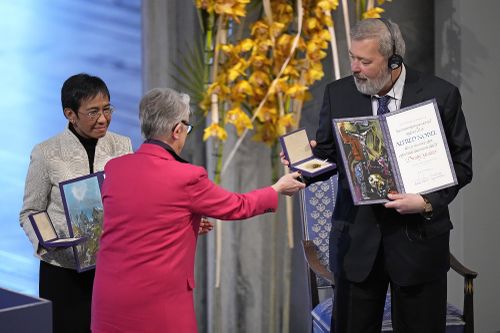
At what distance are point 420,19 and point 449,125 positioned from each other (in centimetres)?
212

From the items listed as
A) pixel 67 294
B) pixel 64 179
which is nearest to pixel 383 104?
pixel 64 179

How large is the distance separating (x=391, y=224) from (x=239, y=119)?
1.55 meters

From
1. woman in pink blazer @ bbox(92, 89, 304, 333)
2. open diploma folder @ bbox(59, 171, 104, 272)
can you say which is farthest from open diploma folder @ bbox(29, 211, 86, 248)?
woman in pink blazer @ bbox(92, 89, 304, 333)

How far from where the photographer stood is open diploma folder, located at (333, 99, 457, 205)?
289 centimetres

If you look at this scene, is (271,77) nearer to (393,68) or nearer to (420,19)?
(420,19)

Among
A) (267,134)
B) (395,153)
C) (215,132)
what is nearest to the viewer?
(395,153)

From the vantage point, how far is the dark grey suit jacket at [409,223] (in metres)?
2.95

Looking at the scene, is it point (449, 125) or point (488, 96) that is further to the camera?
point (488, 96)

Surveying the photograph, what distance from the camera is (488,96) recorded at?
466cm

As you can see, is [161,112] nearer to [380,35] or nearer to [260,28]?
[380,35]

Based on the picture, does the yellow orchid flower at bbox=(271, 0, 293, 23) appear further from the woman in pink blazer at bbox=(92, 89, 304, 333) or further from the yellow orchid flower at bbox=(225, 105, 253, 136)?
the woman in pink blazer at bbox=(92, 89, 304, 333)

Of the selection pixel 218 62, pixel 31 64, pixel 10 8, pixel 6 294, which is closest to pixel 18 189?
pixel 31 64

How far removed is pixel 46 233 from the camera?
327 centimetres

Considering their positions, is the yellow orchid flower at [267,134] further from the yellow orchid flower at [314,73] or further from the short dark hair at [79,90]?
the short dark hair at [79,90]
